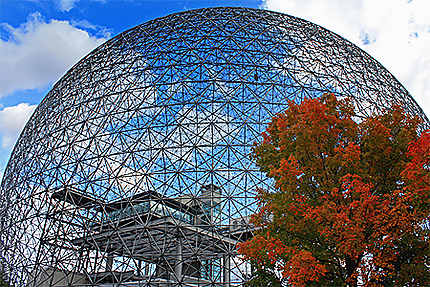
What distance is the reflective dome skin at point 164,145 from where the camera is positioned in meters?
15.0

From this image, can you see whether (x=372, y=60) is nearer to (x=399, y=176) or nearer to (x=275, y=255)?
(x=399, y=176)

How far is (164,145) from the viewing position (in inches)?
626

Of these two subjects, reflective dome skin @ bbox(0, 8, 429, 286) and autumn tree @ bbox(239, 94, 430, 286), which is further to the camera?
reflective dome skin @ bbox(0, 8, 429, 286)

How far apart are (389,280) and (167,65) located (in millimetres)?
14253

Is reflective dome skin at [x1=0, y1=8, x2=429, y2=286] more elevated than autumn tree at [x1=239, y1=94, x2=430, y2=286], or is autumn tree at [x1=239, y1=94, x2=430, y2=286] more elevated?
reflective dome skin at [x1=0, y1=8, x2=429, y2=286]

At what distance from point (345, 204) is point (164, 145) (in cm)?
980

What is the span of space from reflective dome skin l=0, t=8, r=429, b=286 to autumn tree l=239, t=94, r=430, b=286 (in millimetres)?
6496

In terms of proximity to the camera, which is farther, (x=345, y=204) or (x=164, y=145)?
(x=164, y=145)

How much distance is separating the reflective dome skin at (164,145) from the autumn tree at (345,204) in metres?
6.50

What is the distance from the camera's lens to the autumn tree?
691 centimetres

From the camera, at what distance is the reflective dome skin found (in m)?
15.0

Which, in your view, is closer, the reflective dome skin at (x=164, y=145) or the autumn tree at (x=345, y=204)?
the autumn tree at (x=345, y=204)

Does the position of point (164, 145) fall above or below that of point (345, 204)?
above

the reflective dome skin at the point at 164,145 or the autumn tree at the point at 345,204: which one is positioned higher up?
the reflective dome skin at the point at 164,145
